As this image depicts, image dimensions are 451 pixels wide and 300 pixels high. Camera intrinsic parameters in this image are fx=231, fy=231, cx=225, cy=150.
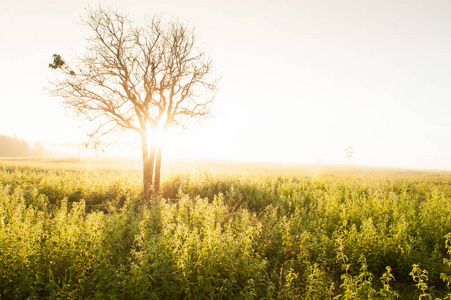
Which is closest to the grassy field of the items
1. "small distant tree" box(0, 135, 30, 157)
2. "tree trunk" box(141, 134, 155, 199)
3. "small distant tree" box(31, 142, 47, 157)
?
"tree trunk" box(141, 134, 155, 199)

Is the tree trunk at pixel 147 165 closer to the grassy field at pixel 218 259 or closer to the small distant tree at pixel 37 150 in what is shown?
the grassy field at pixel 218 259

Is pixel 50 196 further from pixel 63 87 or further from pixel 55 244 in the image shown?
pixel 55 244

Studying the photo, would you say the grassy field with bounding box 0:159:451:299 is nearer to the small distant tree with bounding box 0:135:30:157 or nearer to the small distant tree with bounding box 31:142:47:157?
the small distant tree with bounding box 0:135:30:157

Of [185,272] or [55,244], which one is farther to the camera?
[55,244]

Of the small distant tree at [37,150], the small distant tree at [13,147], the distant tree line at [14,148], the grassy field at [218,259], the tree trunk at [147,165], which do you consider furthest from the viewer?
the small distant tree at [37,150]

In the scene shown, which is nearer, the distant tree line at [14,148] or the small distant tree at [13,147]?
the small distant tree at [13,147]

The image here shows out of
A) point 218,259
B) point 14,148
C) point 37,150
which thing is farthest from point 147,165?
point 37,150

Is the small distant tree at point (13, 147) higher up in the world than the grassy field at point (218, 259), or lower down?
higher up

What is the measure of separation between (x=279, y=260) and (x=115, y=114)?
526 inches

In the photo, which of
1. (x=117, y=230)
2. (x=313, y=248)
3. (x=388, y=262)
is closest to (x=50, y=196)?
(x=117, y=230)

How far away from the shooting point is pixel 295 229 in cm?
802

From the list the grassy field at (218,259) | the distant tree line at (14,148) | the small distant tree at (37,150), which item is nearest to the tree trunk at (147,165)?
the grassy field at (218,259)

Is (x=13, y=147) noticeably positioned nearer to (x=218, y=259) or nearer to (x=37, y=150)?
(x=37, y=150)

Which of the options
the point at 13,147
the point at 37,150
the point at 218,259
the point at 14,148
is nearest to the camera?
the point at 218,259
